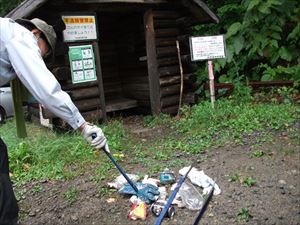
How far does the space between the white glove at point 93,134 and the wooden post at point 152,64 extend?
18.3 ft

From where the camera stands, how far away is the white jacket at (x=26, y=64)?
2406mm

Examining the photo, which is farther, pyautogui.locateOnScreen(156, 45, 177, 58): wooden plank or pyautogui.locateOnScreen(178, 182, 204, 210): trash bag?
pyautogui.locateOnScreen(156, 45, 177, 58): wooden plank

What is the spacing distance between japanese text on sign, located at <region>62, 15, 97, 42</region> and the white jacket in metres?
4.65

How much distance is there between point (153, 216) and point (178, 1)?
245 inches

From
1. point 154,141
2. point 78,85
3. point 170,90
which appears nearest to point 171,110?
point 170,90

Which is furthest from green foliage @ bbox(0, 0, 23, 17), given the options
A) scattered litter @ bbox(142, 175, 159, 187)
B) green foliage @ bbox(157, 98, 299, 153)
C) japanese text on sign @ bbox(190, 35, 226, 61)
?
scattered litter @ bbox(142, 175, 159, 187)

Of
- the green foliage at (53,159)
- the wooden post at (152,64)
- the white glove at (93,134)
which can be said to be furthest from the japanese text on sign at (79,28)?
the white glove at (93,134)

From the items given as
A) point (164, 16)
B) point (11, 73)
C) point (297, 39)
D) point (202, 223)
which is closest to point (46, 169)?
point (202, 223)

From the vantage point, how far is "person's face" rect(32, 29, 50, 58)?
2.88 meters

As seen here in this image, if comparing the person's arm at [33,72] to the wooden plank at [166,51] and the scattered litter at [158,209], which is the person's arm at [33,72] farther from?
the wooden plank at [166,51]

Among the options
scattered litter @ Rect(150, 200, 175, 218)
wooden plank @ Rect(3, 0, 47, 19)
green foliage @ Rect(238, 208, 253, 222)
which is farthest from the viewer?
wooden plank @ Rect(3, 0, 47, 19)

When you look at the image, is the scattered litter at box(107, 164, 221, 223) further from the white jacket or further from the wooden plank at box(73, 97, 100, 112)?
the wooden plank at box(73, 97, 100, 112)

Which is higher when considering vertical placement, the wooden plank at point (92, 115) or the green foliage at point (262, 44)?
the green foliage at point (262, 44)

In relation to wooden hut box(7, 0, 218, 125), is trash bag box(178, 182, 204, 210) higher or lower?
lower
